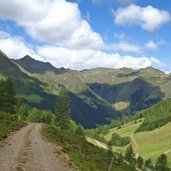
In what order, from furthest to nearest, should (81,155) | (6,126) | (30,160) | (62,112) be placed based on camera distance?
(62,112), (6,126), (81,155), (30,160)

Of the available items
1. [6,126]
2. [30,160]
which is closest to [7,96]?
[6,126]


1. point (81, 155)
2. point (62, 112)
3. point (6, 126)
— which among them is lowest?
point (81, 155)

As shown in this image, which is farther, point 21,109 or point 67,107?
point 21,109

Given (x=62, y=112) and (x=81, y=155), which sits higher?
(x=62, y=112)

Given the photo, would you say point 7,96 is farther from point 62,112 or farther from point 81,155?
point 81,155

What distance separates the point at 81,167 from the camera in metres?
39.0

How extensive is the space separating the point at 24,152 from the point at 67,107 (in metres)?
98.6

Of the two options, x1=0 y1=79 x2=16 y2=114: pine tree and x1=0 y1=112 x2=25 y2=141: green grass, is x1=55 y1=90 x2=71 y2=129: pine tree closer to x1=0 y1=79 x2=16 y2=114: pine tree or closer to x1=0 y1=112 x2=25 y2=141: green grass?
x1=0 y1=79 x2=16 y2=114: pine tree

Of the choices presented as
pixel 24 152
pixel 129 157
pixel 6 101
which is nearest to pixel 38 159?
pixel 24 152

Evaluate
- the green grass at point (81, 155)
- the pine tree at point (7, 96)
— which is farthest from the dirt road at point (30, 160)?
the pine tree at point (7, 96)

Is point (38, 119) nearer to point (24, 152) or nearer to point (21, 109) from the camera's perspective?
point (21, 109)

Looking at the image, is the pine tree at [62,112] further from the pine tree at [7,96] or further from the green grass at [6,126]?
the green grass at [6,126]

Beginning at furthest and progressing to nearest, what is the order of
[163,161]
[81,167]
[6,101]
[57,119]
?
[163,161]
[57,119]
[6,101]
[81,167]

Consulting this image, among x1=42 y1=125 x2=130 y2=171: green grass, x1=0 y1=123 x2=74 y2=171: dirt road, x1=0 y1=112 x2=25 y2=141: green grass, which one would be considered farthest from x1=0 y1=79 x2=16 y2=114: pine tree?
x1=0 y1=123 x2=74 y2=171: dirt road
